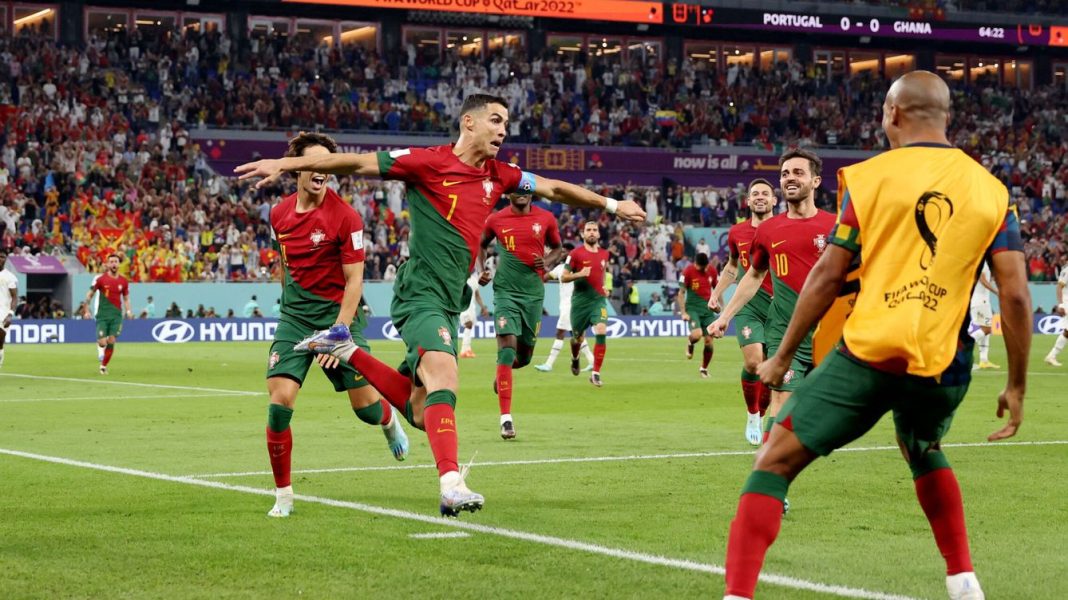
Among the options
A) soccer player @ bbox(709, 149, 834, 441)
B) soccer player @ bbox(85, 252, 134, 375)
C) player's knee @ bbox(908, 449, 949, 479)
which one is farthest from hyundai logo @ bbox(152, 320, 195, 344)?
player's knee @ bbox(908, 449, 949, 479)

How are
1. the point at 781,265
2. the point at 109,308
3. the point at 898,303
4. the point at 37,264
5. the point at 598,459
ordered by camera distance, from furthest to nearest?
the point at 37,264, the point at 109,308, the point at 598,459, the point at 781,265, the point at 898,303

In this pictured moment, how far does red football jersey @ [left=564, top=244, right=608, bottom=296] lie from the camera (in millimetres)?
23516

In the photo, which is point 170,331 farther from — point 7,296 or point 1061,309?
point 1061,309

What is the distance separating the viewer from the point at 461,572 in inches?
280

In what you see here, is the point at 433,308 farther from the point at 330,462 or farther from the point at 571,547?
the point at 330,462

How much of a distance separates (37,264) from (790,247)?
3115cm

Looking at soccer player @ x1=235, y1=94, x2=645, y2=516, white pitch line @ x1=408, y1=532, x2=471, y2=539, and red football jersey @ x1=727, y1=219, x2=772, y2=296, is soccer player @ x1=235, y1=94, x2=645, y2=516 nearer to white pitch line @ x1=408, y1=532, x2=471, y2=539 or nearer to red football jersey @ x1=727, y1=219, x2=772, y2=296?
white pitch line @ x1=408, y1=532, x2=471, y2=539

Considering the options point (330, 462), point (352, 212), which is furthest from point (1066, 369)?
point (352, 212)

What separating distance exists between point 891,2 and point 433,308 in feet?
186

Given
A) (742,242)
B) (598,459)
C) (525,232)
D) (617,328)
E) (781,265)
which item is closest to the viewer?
(781,265)

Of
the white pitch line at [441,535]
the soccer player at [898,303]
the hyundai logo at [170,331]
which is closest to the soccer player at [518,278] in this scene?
the white pitch line at [441,535]

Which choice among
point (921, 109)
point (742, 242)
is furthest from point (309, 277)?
point (742, 242)

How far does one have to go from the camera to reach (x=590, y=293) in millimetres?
23500

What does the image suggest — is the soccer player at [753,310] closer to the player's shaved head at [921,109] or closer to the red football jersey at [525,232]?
the red football jersey at [525,232]
